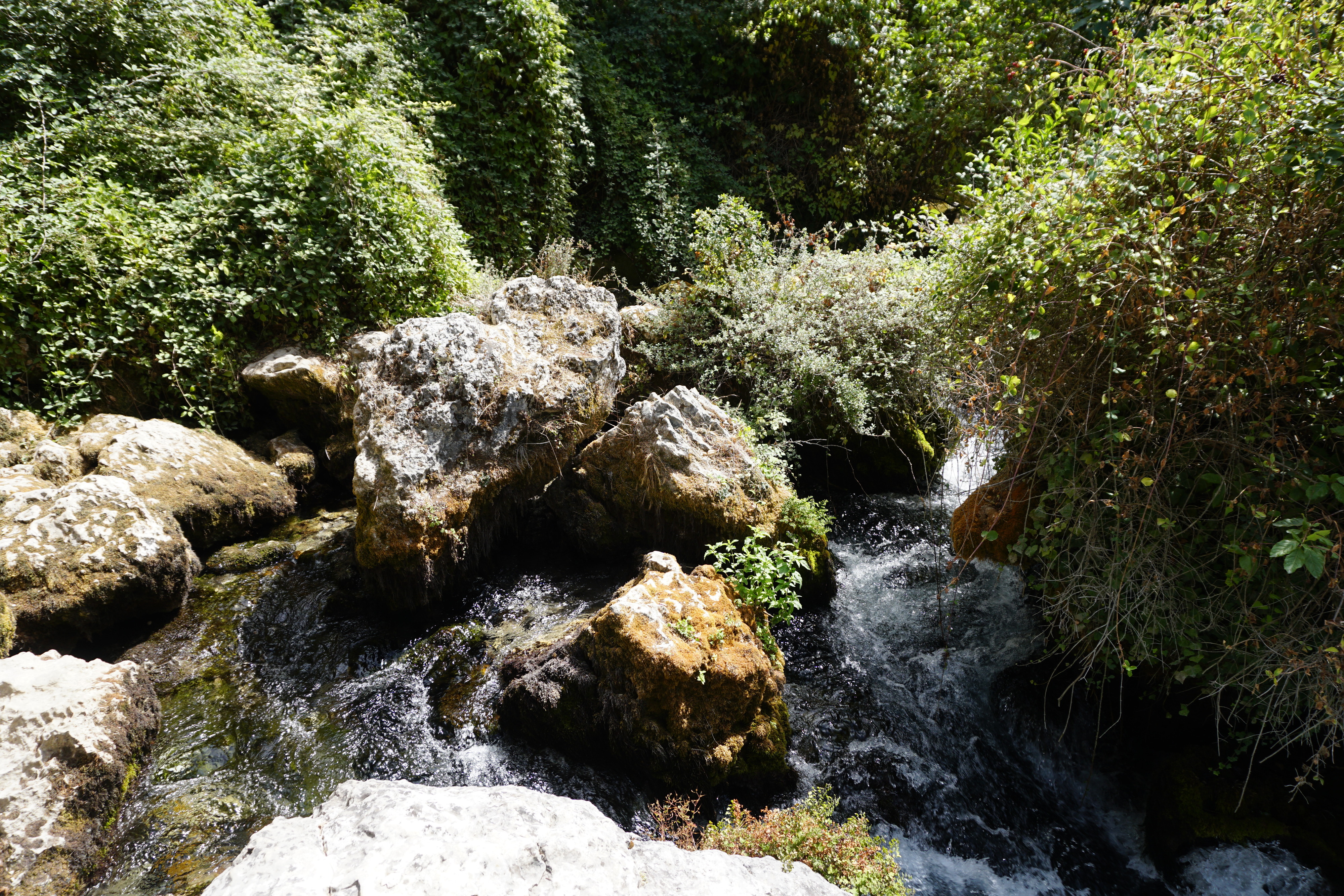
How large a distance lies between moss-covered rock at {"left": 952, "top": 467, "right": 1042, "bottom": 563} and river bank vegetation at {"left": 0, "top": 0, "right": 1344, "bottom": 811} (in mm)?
95

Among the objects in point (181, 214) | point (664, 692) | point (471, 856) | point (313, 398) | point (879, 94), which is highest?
Answer: point (879, 94)

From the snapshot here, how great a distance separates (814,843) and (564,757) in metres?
1.60

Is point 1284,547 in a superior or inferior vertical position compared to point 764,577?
superior

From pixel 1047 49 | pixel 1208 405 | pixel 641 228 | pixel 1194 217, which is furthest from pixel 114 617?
pixel 1047 49

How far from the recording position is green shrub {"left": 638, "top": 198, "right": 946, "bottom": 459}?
20.5ft

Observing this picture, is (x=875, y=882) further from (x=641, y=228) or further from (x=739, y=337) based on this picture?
(x=641, y=228)

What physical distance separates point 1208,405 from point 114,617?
6485 millimetres

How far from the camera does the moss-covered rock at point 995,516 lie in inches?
149

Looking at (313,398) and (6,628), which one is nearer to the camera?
(6,628)

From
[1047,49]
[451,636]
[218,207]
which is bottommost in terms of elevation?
[451,636]

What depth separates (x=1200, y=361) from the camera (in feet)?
8.72

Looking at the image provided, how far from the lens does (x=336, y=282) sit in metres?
6.46

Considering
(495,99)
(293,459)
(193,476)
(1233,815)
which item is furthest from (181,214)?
(1233,815)

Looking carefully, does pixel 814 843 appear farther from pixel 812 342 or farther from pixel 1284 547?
pixel 812 342
